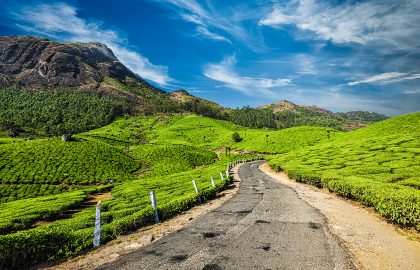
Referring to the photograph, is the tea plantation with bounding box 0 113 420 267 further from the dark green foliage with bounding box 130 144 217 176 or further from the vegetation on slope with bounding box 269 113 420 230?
the dark green foliage with bounding box 130 144 217 176

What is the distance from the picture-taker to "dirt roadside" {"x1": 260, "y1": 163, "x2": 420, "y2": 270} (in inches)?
424

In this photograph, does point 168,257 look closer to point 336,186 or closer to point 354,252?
point 354,252

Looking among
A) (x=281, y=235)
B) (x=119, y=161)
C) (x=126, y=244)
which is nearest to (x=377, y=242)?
(x=281, y=235)

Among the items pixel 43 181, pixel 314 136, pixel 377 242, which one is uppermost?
pixel 314 136

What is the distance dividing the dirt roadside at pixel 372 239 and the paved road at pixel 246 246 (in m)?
0.76

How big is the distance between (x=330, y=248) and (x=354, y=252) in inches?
38.0

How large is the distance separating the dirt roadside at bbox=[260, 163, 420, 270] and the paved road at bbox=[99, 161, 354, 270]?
761 millimetres

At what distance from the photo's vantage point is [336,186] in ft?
92.2

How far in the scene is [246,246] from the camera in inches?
461

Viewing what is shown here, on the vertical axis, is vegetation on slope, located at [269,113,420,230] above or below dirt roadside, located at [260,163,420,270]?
above

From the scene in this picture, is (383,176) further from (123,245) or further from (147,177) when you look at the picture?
(147,177)

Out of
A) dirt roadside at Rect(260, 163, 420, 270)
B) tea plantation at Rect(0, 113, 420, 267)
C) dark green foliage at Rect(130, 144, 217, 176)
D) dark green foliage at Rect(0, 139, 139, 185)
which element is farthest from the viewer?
dark green foliage at Rect(130, 144, 217, 176)

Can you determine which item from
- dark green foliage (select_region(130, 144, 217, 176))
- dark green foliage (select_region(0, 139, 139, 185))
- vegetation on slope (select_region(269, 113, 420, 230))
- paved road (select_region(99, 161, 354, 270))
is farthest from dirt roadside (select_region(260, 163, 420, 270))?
dark green foliage (select_region(130, 144, 217, 176))

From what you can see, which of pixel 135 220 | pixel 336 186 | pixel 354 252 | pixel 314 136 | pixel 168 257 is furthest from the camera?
pixel 314 136
